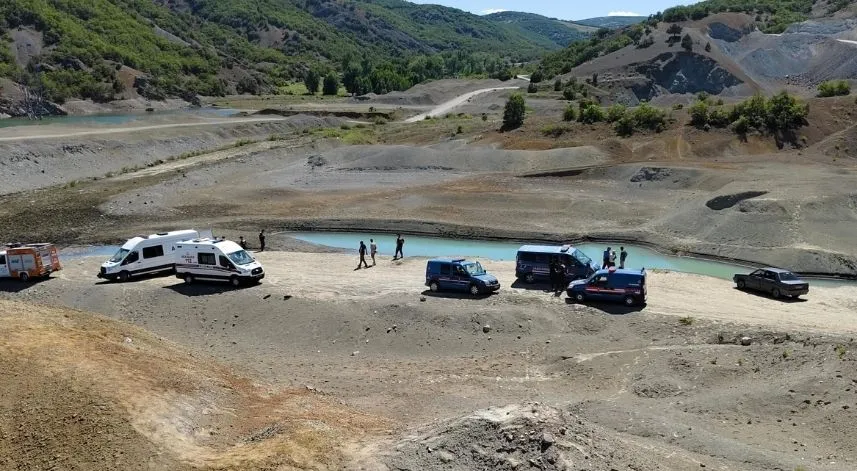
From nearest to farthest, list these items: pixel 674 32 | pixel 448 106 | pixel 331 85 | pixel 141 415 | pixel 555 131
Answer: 1. pixel 141 415
2. pixel 555 131
3. pixel 674 32
4. pixel 448 106
5. pixel 331 85

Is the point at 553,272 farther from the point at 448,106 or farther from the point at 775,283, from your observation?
the point at 448,106

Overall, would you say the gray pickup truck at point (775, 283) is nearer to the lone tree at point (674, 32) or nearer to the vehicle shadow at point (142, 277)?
the vehicle shadow at point (142, 277)

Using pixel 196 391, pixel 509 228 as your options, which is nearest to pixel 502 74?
pixel 509 228

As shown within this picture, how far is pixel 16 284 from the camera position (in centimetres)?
3625

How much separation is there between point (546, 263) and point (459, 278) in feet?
14.8

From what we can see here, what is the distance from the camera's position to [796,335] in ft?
88.0

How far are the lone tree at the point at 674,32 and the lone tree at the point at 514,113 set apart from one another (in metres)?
65.5

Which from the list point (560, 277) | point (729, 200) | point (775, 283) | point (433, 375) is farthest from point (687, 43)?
point (433, 375)

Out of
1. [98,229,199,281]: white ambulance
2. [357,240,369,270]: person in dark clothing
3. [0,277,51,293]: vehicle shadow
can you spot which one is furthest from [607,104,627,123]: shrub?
[0,277,51,293]: vehicle shadow

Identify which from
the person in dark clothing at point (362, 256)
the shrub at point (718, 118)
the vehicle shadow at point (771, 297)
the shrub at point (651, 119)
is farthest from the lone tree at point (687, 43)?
the person in dark clothing at point (362, 256)

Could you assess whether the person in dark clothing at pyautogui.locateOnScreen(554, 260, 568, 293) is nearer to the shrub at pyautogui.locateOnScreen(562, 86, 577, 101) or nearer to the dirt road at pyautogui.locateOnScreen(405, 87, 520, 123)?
the dirt road at pyautogui.locateOnScreen(405, 87, 520, 123)

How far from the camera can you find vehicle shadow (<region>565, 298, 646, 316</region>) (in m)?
30.3

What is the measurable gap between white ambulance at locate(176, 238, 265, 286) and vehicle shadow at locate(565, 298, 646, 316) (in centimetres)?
1505

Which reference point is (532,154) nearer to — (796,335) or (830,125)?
(830,125)
